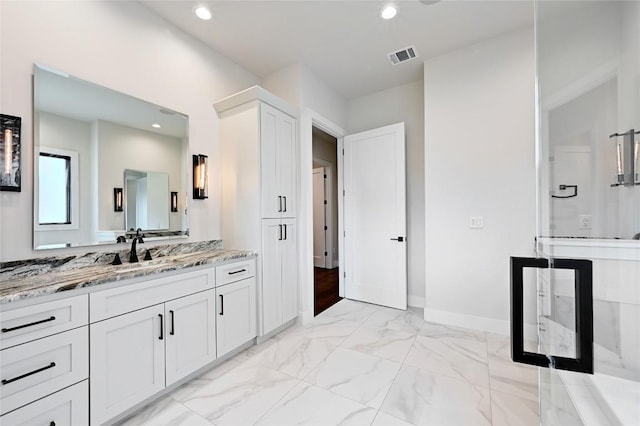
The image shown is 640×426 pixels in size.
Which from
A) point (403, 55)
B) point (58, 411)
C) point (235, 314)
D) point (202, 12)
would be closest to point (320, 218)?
point (403, 55)

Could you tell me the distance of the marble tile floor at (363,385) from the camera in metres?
1.54

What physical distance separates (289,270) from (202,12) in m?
2.51

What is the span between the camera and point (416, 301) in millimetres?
3373

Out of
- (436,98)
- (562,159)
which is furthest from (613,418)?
(436,98)

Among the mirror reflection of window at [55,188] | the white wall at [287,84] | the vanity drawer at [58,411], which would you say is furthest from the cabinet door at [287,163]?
the vanity drawer at [58,411]

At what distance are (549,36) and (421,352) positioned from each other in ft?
8.78

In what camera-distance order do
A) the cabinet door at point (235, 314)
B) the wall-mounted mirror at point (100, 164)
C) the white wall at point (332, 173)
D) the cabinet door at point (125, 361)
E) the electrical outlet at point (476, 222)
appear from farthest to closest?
the white wall at point (332, 173) → the electrical outlet at point (476, 222) → the cabinet door at point (235, 314) → the wall-mounted mirror at point (100, 164) → the cabinet door at point (125, 361)

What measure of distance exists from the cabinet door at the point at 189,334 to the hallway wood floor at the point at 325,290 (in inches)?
57.1

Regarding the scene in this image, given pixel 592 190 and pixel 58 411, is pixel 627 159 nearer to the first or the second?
pixel 592 190

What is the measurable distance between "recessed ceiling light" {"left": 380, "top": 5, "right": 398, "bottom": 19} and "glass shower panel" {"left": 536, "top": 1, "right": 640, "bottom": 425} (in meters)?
1.02

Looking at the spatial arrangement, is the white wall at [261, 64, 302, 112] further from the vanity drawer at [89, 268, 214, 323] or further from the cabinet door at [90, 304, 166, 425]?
the cabinet door at [90, 304, 166, 425]

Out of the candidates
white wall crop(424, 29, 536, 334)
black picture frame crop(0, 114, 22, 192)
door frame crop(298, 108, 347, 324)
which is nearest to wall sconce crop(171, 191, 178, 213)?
black picture frame crop(0, 114, 22, 192)

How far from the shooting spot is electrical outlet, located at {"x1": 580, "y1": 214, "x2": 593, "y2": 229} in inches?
73.4

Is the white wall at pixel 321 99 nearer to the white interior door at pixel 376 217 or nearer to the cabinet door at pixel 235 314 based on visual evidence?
the white interior door at pixel 376 217
